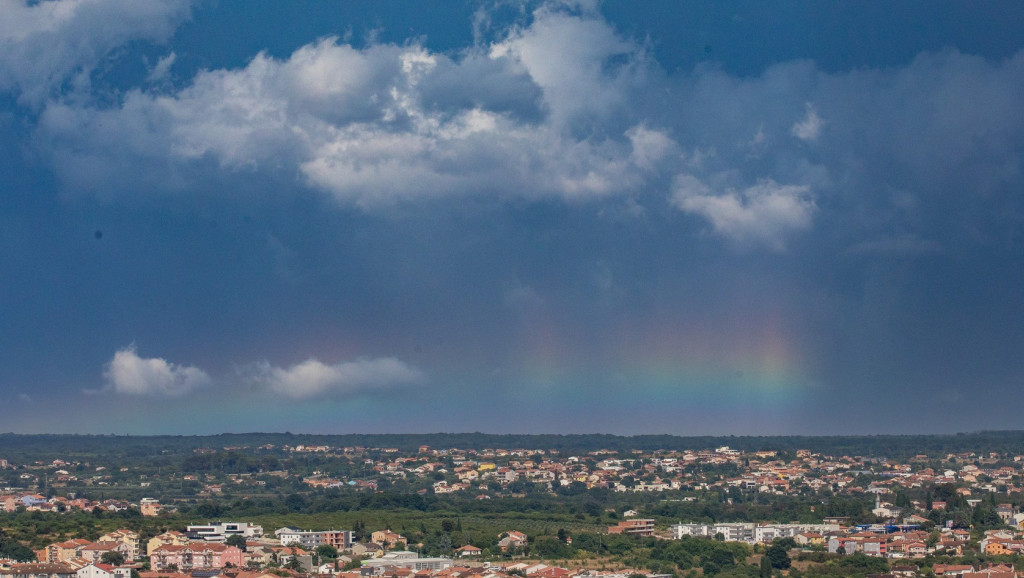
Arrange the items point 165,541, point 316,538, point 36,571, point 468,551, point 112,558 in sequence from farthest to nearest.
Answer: point 316,538
point 468,551
point 165,541
point 112,558
point 36,571

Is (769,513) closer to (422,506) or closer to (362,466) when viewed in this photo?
(422,506)

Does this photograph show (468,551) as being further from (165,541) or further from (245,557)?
(165,541)

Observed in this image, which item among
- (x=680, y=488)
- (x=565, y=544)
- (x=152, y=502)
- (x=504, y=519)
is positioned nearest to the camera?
(x=565, y=544)

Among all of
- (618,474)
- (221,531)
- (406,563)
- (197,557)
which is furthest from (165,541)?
(618,474)

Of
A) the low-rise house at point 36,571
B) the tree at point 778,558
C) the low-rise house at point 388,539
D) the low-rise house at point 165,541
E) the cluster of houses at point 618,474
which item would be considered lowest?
the tree at point 778,558

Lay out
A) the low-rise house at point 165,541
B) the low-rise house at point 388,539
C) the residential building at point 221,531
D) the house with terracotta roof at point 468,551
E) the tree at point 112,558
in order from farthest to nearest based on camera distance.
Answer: the low-rise house at point 388,539 → the residential building at point 221,531 → the house with terracotta roof at point 468,551 → the low-rise house at point 165,541 → the tree at point 112,558

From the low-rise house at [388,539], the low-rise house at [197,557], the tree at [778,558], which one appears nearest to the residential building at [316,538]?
the low-rise house at [388,539]

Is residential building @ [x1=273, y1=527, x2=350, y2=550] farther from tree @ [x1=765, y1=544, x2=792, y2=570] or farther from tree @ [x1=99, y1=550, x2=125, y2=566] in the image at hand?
tree @ [x1=765, y1=544, x2=792, y2=570]

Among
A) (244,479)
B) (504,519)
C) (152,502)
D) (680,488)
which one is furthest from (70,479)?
(504,519)

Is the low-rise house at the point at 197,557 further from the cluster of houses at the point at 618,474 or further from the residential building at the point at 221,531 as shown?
the cluster of houses at the point at 618,474
